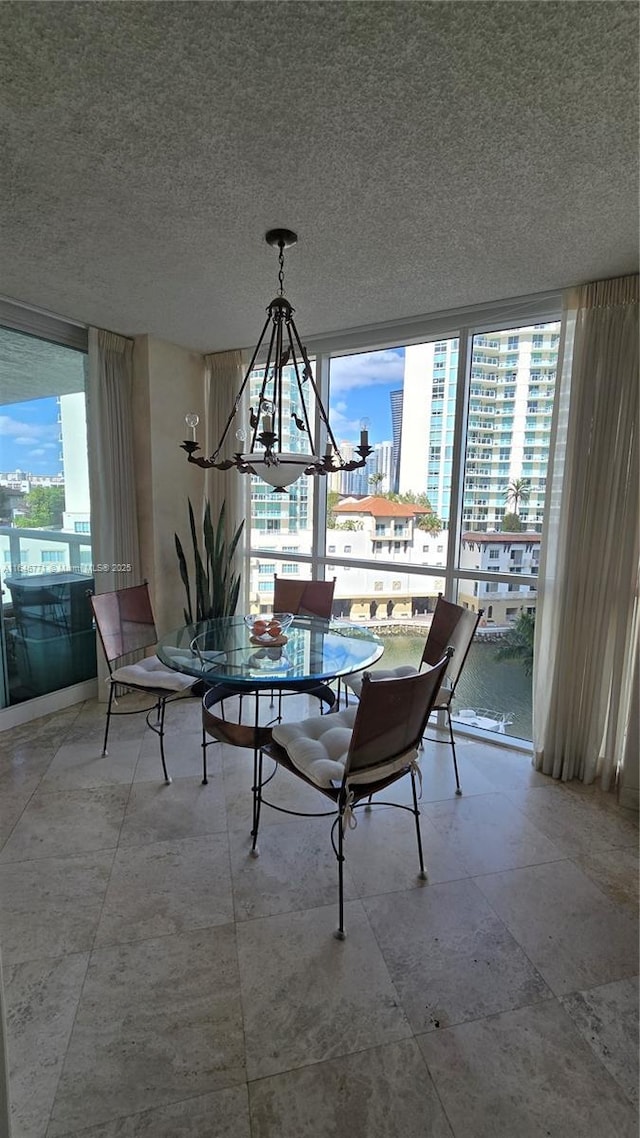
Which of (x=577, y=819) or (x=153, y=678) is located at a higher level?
(x=153, y=678)

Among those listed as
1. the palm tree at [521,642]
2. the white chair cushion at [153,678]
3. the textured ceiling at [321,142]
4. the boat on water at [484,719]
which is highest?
the textured ceiling at [321,142]

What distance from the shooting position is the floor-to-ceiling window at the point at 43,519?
3.17 m

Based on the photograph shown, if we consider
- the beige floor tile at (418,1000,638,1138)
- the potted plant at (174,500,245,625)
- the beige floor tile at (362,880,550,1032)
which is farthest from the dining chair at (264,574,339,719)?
the beige floor tile at (418,1000,638,1138)

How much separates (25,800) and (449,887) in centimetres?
208

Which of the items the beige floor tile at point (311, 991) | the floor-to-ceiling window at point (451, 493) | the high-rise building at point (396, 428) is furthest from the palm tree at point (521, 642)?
the beige floor tile at point (311, 991)

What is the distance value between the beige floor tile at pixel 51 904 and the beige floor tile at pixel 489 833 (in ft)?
4.92

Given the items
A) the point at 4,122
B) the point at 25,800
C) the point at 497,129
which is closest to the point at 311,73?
the point at 497,129

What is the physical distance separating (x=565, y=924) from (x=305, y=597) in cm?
224

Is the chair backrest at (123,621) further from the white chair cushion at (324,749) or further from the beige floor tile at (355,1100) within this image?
the beige floor tile at (355,1100)

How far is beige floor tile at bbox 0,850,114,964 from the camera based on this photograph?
171 cm

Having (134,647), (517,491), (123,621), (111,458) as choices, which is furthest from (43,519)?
(517,491)

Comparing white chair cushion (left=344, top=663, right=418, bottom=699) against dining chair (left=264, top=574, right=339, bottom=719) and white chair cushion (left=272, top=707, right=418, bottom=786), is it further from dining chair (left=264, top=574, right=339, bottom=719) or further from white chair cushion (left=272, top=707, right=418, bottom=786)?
dining chair (left=264, top=574, right=339, bottom=719)

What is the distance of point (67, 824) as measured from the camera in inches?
92.1

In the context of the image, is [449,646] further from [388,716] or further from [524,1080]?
[524,1080]
